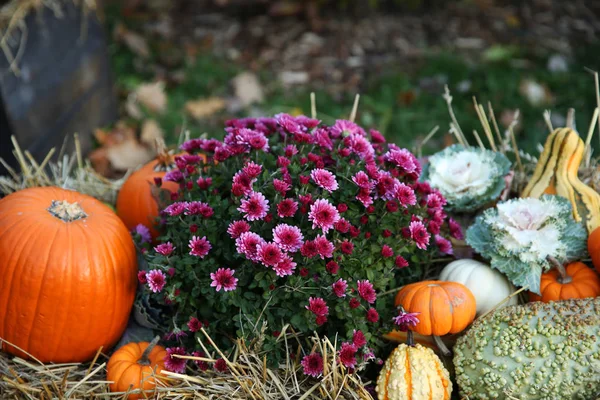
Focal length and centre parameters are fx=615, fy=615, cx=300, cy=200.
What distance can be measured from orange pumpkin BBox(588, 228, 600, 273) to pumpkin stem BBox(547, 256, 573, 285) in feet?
0.33

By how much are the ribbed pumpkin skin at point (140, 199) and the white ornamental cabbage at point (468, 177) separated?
3.52ft

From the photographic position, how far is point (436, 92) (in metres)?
4.80

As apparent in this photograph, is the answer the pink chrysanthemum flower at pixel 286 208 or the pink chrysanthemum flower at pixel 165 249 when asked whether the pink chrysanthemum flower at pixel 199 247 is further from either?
the pink chrysanthemum flower at pixel 286 208

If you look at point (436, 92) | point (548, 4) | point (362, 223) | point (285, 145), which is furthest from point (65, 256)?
point (548, 4)

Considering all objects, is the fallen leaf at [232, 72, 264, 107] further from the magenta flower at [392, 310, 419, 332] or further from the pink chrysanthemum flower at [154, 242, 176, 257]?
the magenta flower at [392, 310, 419, 332]

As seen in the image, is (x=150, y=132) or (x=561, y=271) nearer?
(x=561, y=271)

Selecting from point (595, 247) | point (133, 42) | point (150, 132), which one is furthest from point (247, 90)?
point (595, 247)

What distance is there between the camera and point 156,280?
189 cm

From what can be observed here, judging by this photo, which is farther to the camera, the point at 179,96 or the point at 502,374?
the point at 179,96

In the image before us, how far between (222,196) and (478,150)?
1149 millimetres

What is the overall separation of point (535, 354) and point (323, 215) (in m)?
0.76

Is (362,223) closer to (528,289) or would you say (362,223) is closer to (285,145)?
(285,145)

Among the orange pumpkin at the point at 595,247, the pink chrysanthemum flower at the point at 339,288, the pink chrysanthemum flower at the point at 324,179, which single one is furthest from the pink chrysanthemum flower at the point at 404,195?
the orange pumpkin at the point at 595,247

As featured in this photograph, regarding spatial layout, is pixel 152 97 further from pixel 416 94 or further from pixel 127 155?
pixel 416 94
